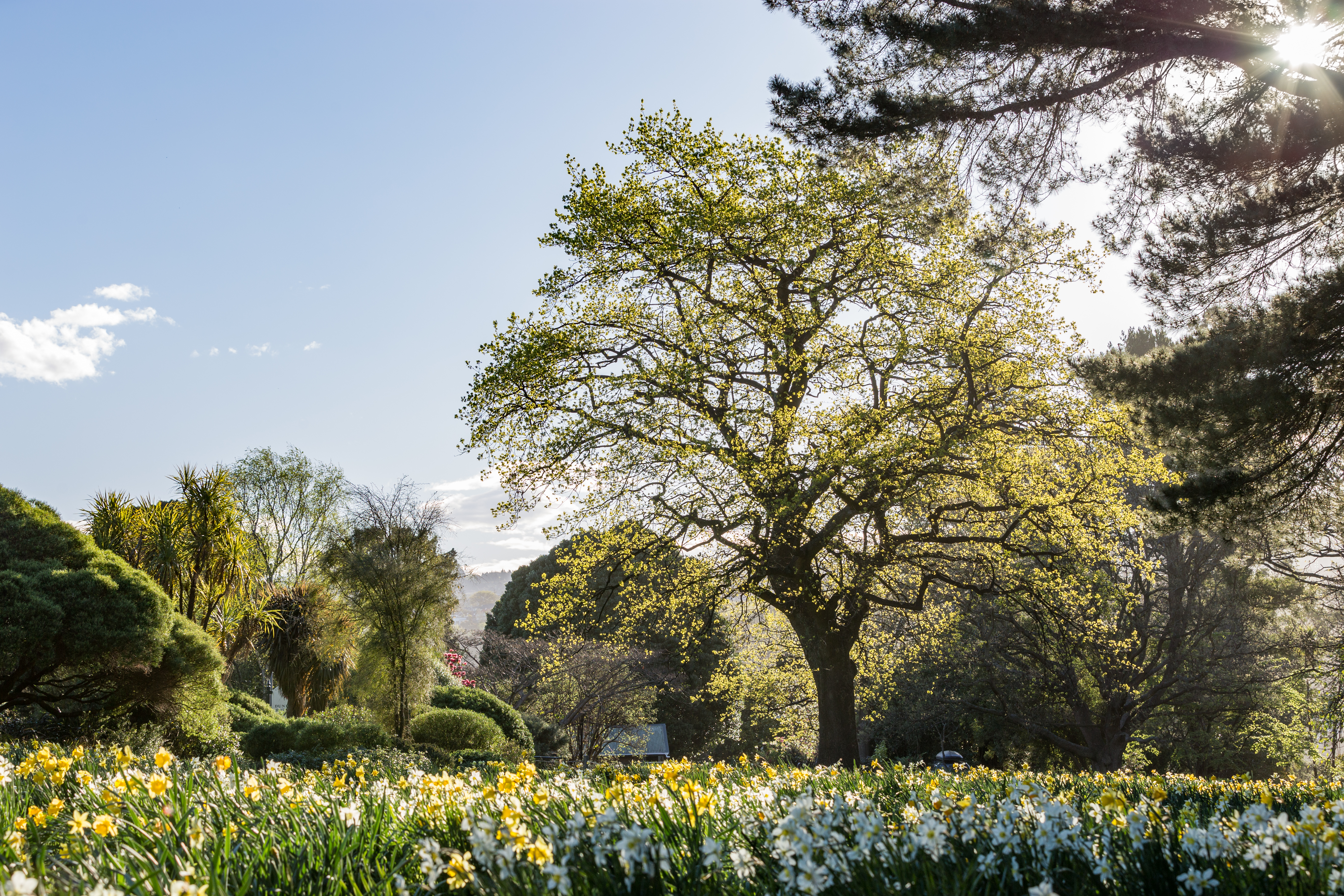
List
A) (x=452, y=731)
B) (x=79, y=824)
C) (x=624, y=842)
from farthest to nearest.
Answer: (x=452, y=731)
(x=79, y=824)
(x=624, y=842)

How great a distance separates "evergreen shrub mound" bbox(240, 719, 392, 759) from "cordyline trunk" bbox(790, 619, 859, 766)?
7.90m

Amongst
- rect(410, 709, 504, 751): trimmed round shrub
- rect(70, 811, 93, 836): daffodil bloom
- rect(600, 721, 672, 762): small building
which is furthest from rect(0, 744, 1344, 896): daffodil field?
rect(600, 721, 672, 762): small building

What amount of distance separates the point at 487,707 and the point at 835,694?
865cm

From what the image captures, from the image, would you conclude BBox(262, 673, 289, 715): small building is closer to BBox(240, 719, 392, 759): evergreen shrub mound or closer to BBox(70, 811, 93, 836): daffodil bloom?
BBox(240, 719, 392, 759): evergreen shrub mound

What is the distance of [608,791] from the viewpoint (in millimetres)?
2885

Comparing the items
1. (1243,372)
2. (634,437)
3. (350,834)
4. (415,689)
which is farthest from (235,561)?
(1243,372)

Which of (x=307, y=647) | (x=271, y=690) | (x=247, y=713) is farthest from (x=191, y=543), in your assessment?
(x=271, y=690)

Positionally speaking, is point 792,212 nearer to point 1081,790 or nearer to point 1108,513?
point 1108,513

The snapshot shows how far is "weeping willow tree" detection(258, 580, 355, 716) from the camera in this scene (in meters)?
21.0

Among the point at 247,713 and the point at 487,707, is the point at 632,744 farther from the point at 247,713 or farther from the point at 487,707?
the point at 247,713

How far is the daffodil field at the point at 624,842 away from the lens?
7.24ft

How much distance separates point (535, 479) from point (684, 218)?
13.6ft

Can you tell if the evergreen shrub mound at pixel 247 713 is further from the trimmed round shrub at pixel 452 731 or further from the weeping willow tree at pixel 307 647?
the trimmed round shrub at pixel 452 731

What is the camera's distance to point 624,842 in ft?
7.22
